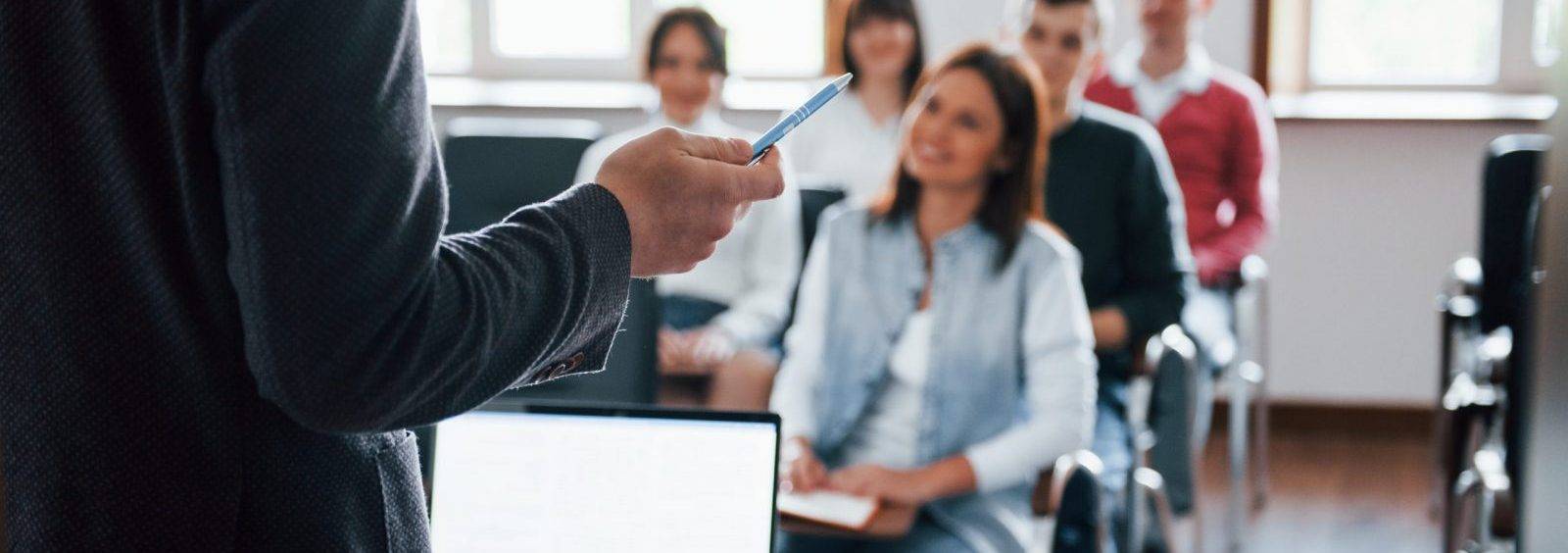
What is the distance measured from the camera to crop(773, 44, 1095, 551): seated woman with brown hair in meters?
2.29

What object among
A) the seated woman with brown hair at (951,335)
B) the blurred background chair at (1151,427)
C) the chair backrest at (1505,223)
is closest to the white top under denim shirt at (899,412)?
the seated woman with brown hair at (951,335)

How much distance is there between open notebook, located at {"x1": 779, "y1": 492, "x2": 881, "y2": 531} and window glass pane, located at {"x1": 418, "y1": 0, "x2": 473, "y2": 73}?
13.1 feet

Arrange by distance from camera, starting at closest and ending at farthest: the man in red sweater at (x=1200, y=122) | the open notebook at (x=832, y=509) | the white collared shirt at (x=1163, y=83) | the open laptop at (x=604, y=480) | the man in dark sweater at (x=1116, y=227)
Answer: the open laptop at (x=604, y=480), the open notebook at (x=832, y=509), the man in dark sweater at (x=1116, y=227), the man in red sweater at (x=1200, y=122), the white collared shirt at (x=1163, y=83)

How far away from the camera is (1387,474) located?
458 cm

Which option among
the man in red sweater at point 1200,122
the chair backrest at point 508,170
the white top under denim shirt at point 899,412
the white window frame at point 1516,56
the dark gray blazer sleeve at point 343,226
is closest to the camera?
the dark gray blazer sleeve at point 343,226

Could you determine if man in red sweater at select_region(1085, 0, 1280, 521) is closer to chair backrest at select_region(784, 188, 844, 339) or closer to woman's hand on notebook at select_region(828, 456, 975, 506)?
chair backrest at select_region(784, 188, 844, 339)

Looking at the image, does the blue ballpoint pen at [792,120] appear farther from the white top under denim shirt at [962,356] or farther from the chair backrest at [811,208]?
the chair backrest at [811,208]

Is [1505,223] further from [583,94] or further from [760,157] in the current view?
[583,94]

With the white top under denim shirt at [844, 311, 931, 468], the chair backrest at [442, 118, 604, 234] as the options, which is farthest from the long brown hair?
the chair backrest at [442, 118, 604, 234]

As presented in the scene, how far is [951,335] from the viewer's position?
95.5 inches

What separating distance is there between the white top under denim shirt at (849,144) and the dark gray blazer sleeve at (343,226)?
338 cm

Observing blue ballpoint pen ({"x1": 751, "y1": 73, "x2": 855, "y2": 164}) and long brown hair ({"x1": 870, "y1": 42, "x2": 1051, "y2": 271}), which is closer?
blue ballpoint pen ({"x1": 751, "y1": 73, "x2": 855, "y2": 164})

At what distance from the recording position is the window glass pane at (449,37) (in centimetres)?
574

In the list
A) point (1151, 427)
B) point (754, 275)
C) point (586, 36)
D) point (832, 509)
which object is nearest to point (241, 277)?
point (832, 509)
